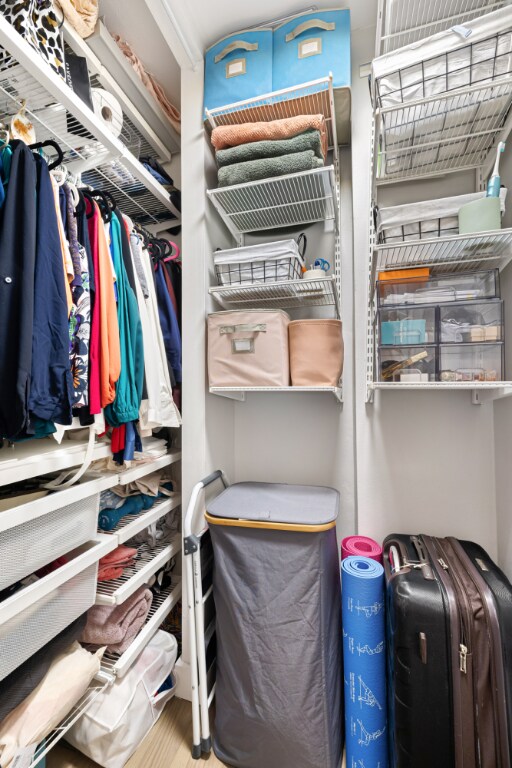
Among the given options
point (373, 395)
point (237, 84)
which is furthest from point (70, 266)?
point (373, 395)

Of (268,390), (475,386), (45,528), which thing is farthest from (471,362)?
(45,528)

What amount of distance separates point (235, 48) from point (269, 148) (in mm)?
542

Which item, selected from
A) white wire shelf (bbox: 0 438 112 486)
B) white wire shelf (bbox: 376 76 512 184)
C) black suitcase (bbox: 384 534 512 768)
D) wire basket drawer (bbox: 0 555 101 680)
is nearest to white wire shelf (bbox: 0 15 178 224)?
white wire shelf (bbox: 376 76 512 184)

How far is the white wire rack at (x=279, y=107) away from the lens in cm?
123

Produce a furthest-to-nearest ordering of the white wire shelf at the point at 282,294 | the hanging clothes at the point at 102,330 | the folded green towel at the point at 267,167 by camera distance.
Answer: the white wire shelf at the point at 282,294 → the folded green towel at the point at 267,167 → the hanging clothes at the point at 102,330

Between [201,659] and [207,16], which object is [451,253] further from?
[201,659]

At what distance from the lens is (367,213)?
142 cm

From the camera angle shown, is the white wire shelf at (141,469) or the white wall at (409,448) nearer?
the white wire shelf at (141,469)

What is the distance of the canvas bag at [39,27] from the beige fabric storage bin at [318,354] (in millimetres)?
1153

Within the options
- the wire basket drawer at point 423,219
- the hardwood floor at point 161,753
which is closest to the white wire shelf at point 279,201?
the wire basket drawer at point 423,219

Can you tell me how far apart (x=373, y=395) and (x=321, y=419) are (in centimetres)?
27

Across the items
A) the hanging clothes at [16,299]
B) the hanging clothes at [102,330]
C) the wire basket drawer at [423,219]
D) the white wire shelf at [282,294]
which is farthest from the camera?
the white wire shelf at [282,294]

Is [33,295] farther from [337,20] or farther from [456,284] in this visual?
[337,20]

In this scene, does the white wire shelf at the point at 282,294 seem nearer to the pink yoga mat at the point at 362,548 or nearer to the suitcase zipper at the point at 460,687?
the pink yoga mat at the point at 362,548
